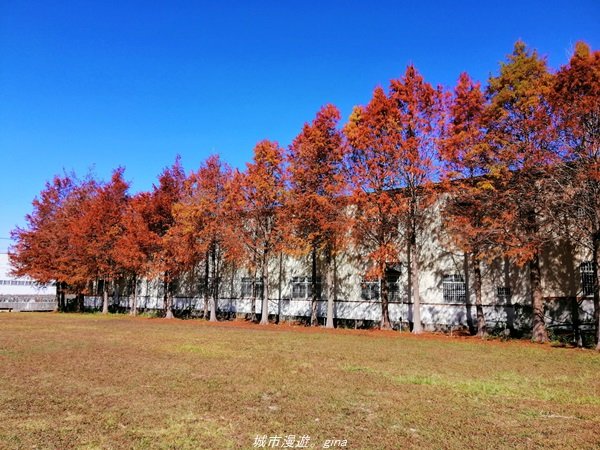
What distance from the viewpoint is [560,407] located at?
24.5 feet

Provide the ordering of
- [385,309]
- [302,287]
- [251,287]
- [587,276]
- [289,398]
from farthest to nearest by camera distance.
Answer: [251,287] < [302,287] < [385,309] < [587,276] < [289,398]

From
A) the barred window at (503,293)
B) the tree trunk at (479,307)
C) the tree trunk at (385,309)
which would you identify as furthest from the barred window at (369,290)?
the barred window at (503,293)

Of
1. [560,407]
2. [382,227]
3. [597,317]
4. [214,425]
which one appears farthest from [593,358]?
[214,425]

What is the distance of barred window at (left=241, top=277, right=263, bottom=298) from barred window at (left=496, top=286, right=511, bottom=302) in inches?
645

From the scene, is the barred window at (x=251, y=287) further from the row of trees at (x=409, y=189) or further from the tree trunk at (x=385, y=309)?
the tree trunk at (x=385, y=309)

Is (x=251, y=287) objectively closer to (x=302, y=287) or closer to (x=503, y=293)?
(x=302, y=287)

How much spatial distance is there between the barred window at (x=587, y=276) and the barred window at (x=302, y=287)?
15.2m

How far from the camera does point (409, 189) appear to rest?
2286cm

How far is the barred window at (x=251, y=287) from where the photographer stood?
33719mm

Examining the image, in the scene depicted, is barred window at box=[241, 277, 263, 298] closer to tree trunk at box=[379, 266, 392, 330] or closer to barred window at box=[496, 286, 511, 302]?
tree trunk at box=[379, 266, 392, 330]

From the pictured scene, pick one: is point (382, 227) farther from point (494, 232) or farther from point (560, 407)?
point (560, 407)

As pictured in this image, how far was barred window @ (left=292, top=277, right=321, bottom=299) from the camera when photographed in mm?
31250

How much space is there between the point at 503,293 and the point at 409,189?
7.37 meters

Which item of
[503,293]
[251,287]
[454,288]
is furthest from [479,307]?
[251,287]
